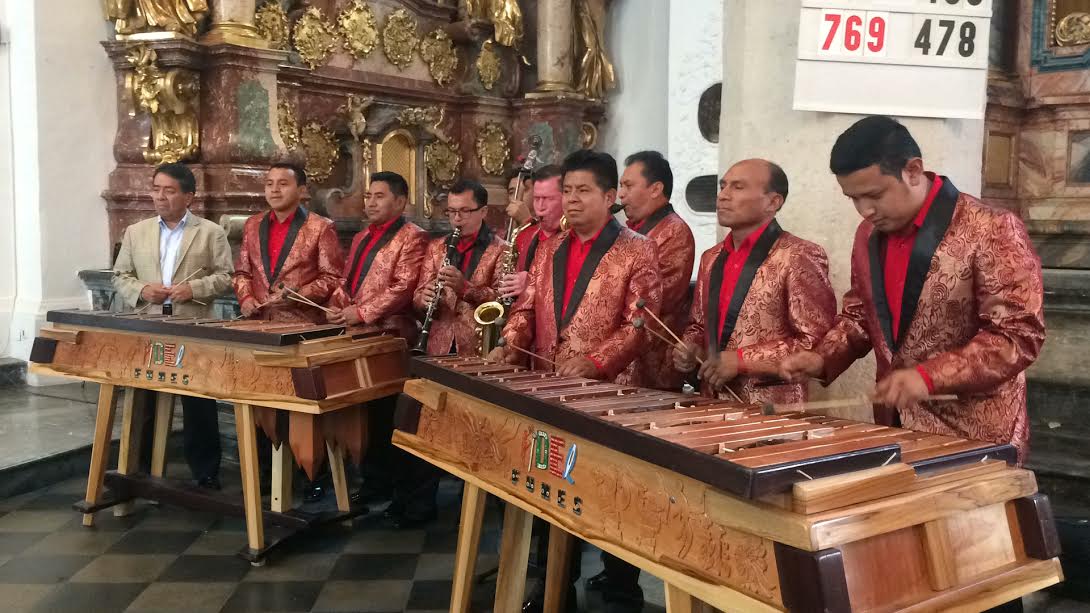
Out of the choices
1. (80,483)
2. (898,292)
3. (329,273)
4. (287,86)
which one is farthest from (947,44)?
(287,86)

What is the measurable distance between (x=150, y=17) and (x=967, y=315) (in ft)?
19.0

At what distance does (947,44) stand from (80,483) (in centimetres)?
463

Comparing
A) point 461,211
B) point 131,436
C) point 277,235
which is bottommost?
point 131,436

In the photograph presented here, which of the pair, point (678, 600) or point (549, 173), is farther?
point (549, 173)

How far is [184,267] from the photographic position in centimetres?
497

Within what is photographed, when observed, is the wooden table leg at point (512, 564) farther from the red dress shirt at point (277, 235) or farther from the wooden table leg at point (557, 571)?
the red dress shirt at point (277, 235)

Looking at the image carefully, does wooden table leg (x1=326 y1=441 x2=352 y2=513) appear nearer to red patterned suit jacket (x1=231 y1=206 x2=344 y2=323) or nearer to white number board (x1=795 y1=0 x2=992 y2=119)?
red patterned suit jacket (x1=231 y1=206 x2=344 y2=323)

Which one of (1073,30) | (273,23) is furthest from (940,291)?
(273,23)

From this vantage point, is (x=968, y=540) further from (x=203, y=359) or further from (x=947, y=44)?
(x=203, y=359)

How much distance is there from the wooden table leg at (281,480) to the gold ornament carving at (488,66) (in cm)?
570

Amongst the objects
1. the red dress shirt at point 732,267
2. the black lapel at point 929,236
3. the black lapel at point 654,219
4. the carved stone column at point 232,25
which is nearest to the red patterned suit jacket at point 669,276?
the black lapel at point 654,219

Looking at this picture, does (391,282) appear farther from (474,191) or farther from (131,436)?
(131,436)

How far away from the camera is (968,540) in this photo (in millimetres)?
1874

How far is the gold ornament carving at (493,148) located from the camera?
30.0 ft
